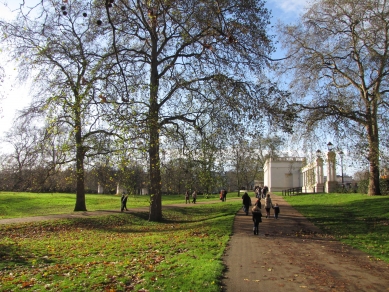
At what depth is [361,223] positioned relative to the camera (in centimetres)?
1606

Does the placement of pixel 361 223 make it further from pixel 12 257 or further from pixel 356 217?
pixel 12 257

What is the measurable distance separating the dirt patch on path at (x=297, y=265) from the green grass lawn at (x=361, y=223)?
0.71 meters

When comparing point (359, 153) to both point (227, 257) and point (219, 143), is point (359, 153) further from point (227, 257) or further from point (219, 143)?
point (227, 257)

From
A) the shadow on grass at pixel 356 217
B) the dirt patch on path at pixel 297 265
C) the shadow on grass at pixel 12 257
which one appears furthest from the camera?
the shadow on grass at pixel 356 217

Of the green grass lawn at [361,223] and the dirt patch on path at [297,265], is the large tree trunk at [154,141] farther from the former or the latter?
the green grass lawn at [361,223]

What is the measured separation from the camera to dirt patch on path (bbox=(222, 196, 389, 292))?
654 cm

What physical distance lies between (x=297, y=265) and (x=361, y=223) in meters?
9.49

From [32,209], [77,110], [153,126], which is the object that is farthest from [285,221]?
[32,209]

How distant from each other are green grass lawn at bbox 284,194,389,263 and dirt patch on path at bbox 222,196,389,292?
71 centimetres

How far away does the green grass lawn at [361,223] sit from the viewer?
36.9 feet

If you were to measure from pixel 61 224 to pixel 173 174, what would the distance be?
6.96 metres

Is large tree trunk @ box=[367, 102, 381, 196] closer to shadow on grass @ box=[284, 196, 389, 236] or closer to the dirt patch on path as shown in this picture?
shadow on grass @ box=[284, 196, 389, 236]

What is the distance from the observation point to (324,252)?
9992mm

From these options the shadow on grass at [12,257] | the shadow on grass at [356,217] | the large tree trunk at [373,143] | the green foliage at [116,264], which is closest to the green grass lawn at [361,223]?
the shadow on grass at [356,217]
